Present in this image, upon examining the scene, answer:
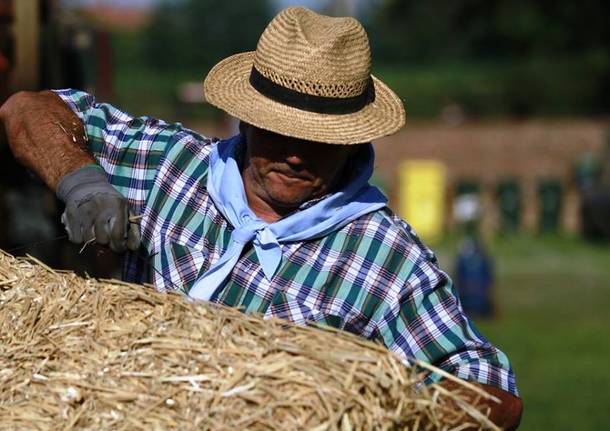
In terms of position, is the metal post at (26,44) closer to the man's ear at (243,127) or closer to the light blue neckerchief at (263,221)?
the man's ear at (243,127)

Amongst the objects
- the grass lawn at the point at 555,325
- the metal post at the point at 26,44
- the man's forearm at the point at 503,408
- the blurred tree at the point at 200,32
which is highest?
the man's forearm at the point at 503,408

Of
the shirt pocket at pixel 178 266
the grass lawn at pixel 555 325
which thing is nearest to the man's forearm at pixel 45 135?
the shirt pocket at pixel 178 266

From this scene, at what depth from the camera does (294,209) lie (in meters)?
3.81

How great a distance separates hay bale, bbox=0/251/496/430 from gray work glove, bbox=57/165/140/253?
0.95 feet

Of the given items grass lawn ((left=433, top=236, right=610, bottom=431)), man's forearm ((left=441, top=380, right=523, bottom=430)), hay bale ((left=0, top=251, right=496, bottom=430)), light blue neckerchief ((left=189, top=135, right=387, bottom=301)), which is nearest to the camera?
hay bale ((left=0, top=251, right=496, bottom=430))

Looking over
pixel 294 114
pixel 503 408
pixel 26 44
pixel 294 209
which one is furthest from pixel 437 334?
pixel 26 44

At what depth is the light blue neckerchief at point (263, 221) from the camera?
369 centimetres

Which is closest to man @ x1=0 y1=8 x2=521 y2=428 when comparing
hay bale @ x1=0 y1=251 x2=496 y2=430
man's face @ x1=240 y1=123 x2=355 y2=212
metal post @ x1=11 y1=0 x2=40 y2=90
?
man's face @ x1=240 y1=123 x2=355 y2=212

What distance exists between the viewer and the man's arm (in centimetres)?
344

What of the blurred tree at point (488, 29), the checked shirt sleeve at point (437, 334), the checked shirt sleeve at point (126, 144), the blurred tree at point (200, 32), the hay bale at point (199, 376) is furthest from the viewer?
the blurred tree at point (200, 32)

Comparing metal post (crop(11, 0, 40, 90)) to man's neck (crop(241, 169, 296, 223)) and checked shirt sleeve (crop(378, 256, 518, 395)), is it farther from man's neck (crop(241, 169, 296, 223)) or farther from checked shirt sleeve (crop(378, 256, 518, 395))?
checked shirt sleeve (crop(378, 256, 518, 395))

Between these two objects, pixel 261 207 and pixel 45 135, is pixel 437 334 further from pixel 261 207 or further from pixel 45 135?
pixel 45 135

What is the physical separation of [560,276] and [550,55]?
82.8ft

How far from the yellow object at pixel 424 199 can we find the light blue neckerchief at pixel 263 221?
17517 mm
